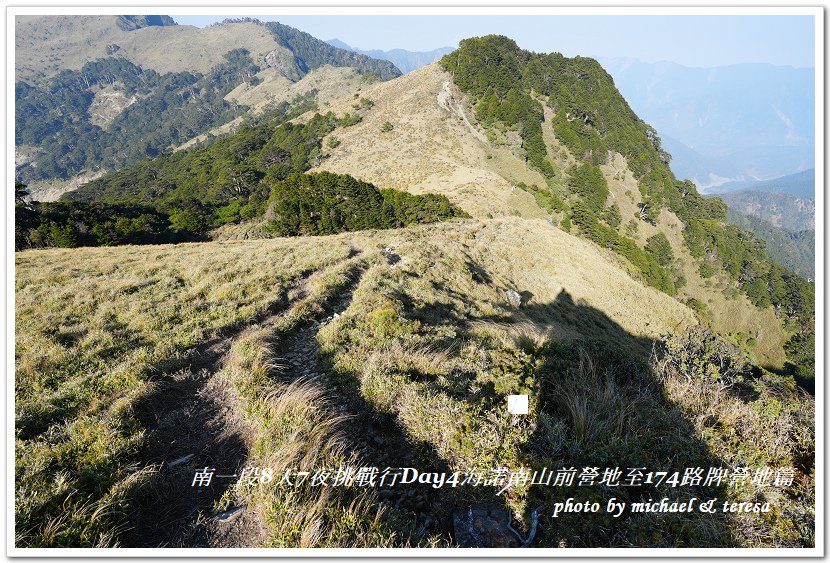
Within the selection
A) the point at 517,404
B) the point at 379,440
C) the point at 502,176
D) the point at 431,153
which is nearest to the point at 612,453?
the point at 517,404

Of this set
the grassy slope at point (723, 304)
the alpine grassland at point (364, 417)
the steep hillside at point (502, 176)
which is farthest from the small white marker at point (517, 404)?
the grassy slope at point (723, 304)

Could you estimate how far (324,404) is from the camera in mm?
6215

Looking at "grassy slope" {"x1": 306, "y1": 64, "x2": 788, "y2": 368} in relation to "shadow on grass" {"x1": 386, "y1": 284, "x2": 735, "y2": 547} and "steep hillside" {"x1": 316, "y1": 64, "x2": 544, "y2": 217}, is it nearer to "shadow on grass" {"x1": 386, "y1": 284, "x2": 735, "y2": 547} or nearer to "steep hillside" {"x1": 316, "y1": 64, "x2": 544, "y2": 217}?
"steep hillside" {"x1": 316, "y1": 64, "x2": 544, "y2": 217}

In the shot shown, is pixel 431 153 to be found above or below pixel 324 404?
above

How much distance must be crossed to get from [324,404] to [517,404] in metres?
3.27

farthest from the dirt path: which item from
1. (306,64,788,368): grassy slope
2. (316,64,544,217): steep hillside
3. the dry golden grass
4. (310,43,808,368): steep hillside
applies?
(310,43,808,368): steep hillside

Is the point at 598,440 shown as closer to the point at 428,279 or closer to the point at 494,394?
the point at 494,394

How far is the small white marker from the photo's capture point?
557 centimetres

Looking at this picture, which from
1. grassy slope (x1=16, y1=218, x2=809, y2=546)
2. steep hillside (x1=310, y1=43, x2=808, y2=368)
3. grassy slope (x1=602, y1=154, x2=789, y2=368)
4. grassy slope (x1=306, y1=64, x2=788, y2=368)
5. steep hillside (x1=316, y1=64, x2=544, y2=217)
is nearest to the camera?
grassy slope (x1=16, y1=218, x2=809, y2=546)

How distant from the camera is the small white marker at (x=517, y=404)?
5569 mm

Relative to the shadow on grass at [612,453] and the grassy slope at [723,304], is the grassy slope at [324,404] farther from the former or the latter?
the grassy slope at [723,304]

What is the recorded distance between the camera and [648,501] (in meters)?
4.66

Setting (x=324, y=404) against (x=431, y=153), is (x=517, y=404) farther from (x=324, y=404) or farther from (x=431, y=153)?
(x=431, y=153)

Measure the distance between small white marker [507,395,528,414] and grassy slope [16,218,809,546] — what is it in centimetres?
24
